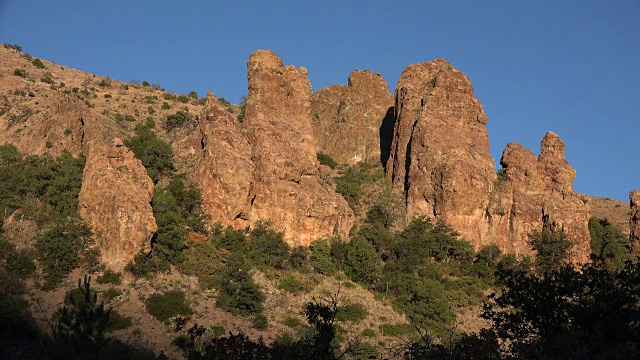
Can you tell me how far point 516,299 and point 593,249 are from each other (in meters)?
51.2

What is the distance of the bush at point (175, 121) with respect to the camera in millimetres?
87375

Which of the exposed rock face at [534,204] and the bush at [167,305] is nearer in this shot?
the bush at [167,305]

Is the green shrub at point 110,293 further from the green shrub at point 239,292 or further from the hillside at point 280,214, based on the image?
the green shrub at point 239,292

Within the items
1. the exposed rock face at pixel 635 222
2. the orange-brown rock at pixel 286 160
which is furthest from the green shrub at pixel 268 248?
the exposed rock face at pixel 635 222

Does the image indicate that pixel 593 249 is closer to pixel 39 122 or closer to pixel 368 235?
pixel 368 235

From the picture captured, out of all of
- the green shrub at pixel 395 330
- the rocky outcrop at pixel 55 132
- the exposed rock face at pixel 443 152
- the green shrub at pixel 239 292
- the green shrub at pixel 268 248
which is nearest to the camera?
the green shrub at pixel 239 292

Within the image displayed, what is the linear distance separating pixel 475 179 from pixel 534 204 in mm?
8215

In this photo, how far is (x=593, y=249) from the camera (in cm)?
7581

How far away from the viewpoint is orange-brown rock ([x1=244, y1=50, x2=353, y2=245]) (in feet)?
216

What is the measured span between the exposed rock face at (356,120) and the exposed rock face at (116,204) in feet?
131

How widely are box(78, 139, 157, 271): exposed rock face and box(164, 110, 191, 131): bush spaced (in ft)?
88.1

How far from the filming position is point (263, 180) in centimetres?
6656

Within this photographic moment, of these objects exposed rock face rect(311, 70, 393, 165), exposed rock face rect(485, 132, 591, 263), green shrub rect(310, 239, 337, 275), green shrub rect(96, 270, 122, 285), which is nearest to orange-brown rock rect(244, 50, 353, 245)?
green shrub rect(310, 239, 337, 275)

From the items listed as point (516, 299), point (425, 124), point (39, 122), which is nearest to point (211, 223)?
point (39, 122)
